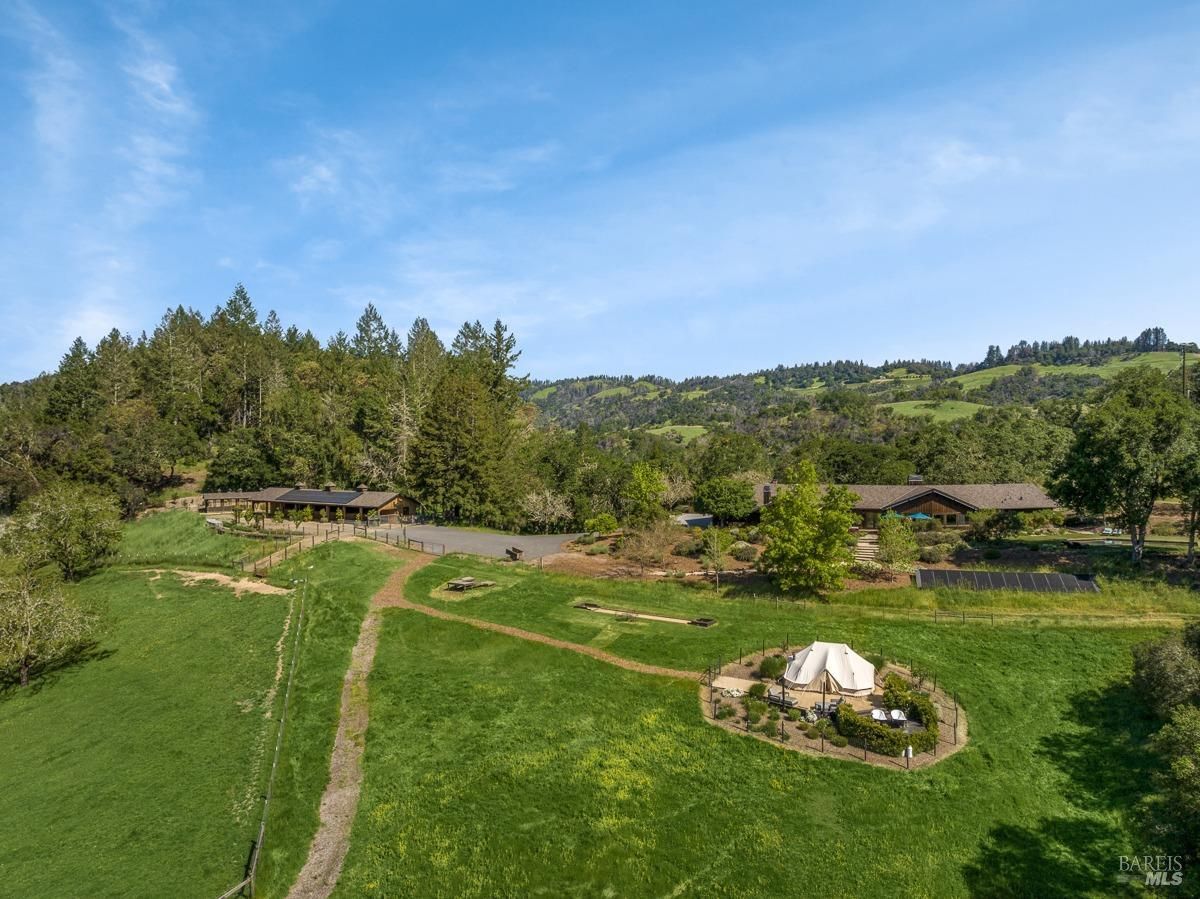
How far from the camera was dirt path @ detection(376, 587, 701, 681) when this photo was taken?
98.8ft

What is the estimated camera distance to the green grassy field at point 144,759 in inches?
733

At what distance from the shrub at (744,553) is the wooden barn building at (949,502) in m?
9.92

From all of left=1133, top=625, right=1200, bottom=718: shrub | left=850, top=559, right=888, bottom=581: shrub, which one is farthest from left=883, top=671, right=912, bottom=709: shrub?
left=850, top=559, right=888, bottom=581: shrub

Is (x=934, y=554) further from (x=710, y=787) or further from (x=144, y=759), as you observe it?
(x=144, y=759)

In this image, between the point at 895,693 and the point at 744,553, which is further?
the point at 744,553

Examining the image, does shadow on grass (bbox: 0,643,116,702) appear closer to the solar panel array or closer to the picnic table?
the picnic table

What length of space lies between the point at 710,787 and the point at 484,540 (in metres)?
42.8

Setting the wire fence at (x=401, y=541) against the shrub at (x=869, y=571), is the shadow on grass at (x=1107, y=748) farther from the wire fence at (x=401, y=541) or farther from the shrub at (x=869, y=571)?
the wire fence at (x=401, y=541)

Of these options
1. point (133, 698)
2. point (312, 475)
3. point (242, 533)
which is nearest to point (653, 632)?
point (133, 698)

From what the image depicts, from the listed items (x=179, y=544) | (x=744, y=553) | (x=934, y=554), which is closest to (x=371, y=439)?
(x=179, y=544)

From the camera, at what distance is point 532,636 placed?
1361 inches

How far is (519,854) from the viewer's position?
18.9 meters

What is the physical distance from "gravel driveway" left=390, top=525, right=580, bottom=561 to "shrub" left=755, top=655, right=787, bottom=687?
28802 mm

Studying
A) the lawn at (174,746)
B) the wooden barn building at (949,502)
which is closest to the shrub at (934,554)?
the wooden barn building at (949,502)
